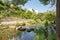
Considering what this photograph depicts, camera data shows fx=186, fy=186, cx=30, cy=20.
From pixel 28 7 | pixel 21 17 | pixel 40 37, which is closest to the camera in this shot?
pixel 40 37

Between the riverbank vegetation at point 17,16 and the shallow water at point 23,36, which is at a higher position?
the riverbank vegetation at point 17,16

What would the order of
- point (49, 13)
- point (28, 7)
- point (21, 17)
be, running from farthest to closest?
point (21, 17) → point (28, 7) → point (49, 13)

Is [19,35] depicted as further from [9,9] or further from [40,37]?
[40,37]

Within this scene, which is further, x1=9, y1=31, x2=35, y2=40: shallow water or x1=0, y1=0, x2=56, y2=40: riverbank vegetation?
x1=0, y1=0, x2=56, y2=40: riverbank vegetation

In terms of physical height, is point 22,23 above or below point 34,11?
below

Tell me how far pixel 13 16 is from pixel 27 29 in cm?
90

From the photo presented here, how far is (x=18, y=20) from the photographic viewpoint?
8.03 metres

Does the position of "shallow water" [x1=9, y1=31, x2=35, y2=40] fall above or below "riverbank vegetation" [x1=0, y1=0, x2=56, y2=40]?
below

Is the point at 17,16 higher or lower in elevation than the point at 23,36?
higher

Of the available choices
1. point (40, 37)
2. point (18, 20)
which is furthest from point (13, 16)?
point (40, 37)

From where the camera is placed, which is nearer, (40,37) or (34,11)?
(40,37)

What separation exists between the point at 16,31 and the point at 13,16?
Answer: 0.77 m

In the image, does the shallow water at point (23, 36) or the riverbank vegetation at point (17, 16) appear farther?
the riverbank vegetation at point (17, 16)

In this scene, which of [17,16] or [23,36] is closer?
[23,36]
